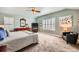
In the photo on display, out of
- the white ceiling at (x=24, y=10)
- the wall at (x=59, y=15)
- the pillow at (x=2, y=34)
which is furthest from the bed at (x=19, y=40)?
the white ceiling at (x=24, y=10)

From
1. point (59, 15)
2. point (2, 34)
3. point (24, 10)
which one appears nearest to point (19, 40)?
point (2, 34)

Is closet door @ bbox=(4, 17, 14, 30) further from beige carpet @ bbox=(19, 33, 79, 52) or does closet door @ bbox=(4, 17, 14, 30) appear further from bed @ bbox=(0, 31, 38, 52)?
beige carpet @ bbox=(19, 33, 79, 52)

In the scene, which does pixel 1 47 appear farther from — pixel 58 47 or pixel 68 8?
pixel 68 8

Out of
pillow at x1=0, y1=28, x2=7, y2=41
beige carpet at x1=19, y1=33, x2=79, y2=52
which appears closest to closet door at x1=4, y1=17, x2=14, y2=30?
pillow at x1=0, y1=28, x2=7, y2=41

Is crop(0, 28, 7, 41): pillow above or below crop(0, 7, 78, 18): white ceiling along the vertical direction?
below

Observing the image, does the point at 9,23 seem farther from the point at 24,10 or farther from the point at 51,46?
the point at 51,46

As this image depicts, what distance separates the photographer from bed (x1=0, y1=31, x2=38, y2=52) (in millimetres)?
2350

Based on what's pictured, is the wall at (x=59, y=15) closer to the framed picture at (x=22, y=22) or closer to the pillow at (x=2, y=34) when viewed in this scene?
the framed picture at (x=22, y=22)

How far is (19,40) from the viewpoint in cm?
245

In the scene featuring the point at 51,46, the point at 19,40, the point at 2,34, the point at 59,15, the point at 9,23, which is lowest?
the point at 51,46

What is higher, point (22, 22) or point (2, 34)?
point (22, 22)

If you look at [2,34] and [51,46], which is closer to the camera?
[2,34]
